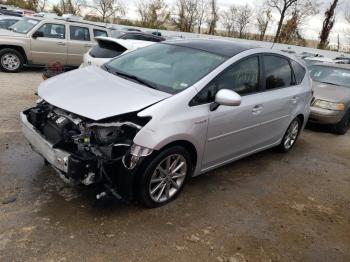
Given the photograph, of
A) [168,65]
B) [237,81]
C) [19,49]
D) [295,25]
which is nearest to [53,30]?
[19,49]

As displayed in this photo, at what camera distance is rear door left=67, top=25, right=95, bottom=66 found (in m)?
11.4

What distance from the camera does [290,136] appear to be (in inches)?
243

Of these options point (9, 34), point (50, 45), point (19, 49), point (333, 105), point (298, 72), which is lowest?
point (333, 105)

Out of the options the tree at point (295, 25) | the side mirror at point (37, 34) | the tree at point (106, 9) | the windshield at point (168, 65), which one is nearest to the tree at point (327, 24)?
the tree at point (295, 25)

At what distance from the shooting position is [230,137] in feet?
14.5

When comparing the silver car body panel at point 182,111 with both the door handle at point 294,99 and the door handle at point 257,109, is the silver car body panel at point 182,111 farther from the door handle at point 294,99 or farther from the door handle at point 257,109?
the door handle at point 294,99

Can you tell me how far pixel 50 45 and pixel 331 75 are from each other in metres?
7.79

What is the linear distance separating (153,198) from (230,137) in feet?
3.97

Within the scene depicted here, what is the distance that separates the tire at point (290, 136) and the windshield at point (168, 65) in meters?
2.20

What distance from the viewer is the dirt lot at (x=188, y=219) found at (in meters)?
3.26

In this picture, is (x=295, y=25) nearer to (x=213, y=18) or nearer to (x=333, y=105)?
(x=213, y=18)

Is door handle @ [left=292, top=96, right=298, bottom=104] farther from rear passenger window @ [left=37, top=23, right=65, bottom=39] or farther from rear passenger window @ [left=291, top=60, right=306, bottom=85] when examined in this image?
rear passenger window @ [left=37, top=23, right=65, bottom=39]

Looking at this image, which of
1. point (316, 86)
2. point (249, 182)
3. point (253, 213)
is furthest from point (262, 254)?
point (316, 86)

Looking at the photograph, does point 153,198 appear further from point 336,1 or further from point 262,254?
point 336,1
